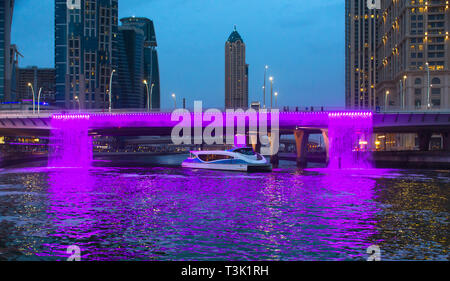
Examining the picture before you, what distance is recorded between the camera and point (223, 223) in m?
28.6

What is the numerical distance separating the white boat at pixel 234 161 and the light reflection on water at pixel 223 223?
32064 millimetres

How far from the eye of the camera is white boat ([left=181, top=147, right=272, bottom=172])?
81319 millimetres

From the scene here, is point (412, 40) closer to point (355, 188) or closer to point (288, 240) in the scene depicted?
point (355, 188)

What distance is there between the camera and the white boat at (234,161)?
267 ft

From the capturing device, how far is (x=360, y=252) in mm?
20922

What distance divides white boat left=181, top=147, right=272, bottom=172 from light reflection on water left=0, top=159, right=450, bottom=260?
105ft

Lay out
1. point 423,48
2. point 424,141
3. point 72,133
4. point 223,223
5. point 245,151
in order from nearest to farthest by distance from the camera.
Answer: point 223,223
point 245,151
point 72,133
point 424,141
point 423,48

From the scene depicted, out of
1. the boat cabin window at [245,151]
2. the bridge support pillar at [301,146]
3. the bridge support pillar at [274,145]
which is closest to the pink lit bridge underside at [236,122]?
the boat cabin window at [245,151]

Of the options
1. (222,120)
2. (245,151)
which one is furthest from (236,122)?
(245,151)

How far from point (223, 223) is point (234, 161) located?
2156 inches

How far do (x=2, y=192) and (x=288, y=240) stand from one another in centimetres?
3262
